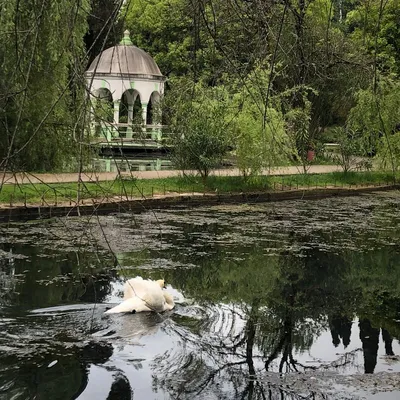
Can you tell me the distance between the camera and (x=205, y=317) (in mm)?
7359

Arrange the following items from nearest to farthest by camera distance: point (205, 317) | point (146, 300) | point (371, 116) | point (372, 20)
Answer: point (372, 20)
point (146, 300)
point (205, 317)
point (371, 116)

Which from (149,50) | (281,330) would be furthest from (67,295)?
(149,50)

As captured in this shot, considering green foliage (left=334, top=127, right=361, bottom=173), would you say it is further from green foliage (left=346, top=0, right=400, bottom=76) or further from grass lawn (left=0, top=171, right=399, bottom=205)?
green foliage (left=346, top=0, right=400, bottom=76)

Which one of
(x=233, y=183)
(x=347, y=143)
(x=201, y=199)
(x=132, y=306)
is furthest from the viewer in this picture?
(x=347, y=143)

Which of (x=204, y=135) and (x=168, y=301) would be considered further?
(x=204, y=135)

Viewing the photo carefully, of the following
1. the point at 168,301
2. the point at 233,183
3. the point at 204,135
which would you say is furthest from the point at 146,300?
the point at 233,183

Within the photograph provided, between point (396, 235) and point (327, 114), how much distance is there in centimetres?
1509

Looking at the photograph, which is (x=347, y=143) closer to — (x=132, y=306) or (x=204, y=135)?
(x=204, y=135)

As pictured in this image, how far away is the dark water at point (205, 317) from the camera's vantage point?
549 centimetres

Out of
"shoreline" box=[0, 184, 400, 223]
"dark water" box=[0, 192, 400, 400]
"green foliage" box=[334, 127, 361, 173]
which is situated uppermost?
"green foliage" box=[334, 127, 361, 173]

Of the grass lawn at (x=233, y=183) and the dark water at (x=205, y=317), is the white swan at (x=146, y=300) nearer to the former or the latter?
the dark water at (x=205, y=317)

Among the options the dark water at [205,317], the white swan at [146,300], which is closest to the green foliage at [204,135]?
the dark water at [205,317]

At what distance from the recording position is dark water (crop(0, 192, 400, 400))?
5.49m

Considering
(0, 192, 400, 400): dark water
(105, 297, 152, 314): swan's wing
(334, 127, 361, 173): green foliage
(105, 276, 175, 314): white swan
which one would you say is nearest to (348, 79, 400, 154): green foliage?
(334, 127, 361, 173): green foliage
